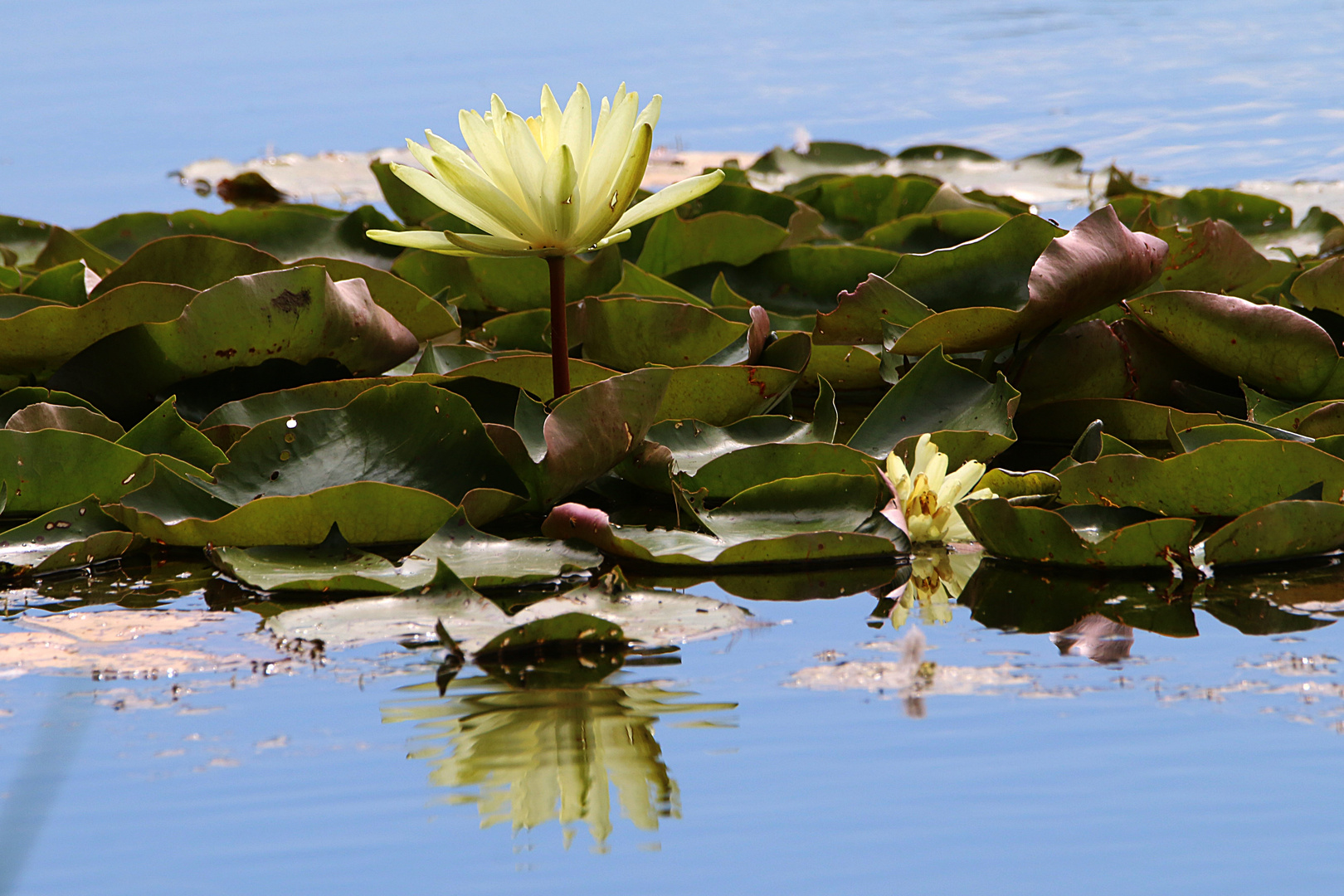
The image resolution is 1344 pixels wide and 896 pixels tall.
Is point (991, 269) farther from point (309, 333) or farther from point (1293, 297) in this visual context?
point (309, 333)

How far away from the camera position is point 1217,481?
129 centimetres

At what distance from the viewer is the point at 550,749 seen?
3.10 ft

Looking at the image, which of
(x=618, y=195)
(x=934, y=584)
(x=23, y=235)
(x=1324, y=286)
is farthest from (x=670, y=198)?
(x=23, y=235)

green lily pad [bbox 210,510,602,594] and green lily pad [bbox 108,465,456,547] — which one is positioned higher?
green lily pad [bbox 108,465,456,547]

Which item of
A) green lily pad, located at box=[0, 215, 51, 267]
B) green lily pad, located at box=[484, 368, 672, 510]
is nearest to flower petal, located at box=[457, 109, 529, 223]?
green lily pad, located at box=[484, 368, 672, 510]

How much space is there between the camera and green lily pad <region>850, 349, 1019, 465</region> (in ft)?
4.85

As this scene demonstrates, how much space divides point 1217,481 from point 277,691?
95 cm

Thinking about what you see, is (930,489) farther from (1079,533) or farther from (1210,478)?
(1210,478)

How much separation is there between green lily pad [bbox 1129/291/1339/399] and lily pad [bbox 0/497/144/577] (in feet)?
4.12

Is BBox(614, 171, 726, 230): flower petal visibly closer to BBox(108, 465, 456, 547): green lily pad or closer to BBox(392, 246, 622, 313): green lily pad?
BBox(108, 465, 456, 547): green lily pad

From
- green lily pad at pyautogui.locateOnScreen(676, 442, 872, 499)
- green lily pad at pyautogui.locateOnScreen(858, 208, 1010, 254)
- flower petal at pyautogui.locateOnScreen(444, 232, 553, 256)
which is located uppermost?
green lily pad at pyautogui.locateOnScreen(858, 208, 1010, 254)

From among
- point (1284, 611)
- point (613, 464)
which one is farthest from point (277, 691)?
point (1284, 611)

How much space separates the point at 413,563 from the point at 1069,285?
84 cm

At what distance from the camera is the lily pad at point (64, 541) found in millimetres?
1286
